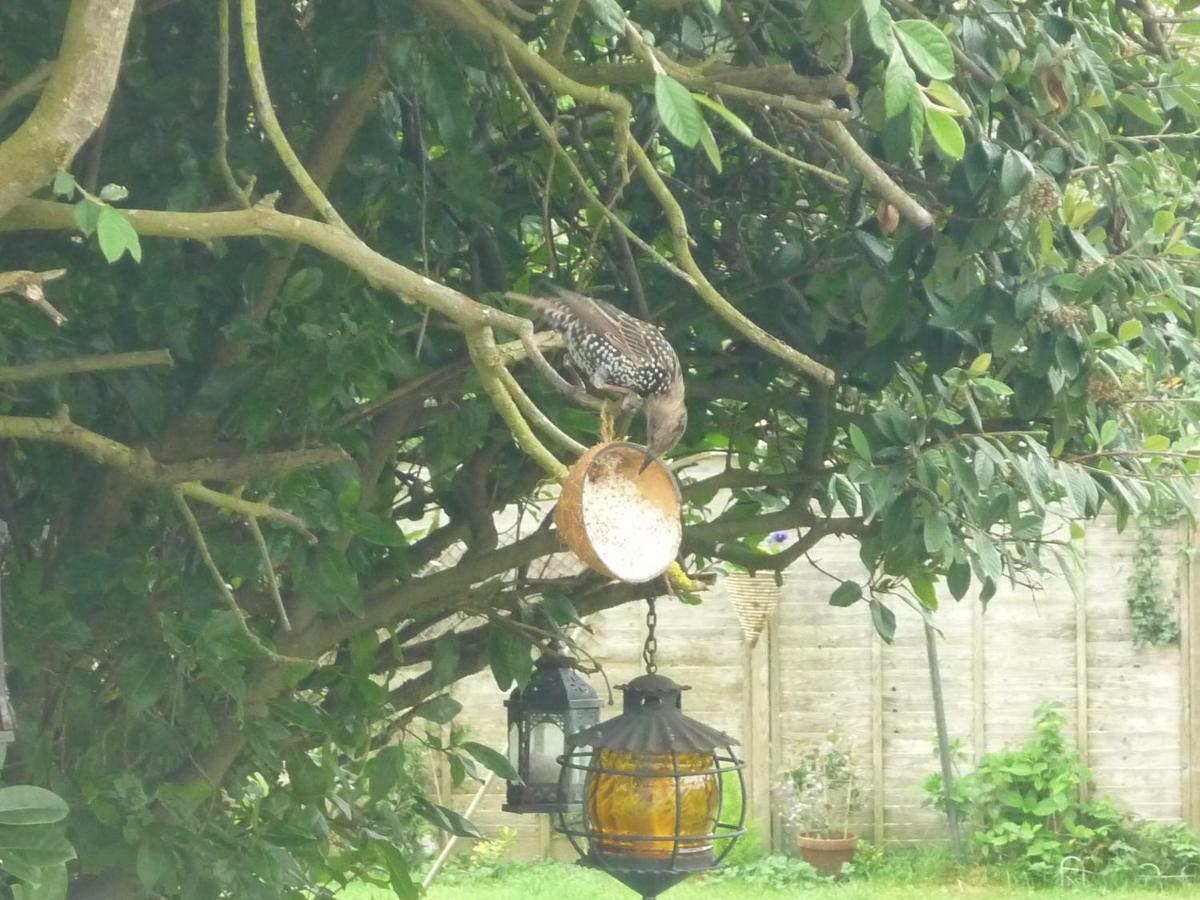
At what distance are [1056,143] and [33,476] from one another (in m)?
1.66

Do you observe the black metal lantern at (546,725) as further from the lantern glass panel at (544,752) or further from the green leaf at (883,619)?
the green leaf at (883,619)

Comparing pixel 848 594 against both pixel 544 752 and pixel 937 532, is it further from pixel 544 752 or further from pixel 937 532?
pixel 544 752

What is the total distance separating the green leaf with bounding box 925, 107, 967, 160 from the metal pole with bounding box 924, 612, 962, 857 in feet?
16.3

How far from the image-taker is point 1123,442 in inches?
90.7

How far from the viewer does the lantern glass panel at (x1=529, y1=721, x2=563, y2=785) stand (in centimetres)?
318

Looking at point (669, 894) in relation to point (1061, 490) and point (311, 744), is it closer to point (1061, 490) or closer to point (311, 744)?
point (311, 744)

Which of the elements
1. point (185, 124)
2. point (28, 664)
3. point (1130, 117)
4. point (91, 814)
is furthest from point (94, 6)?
point (1130, 117)

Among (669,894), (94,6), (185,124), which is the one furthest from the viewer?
(669,894)

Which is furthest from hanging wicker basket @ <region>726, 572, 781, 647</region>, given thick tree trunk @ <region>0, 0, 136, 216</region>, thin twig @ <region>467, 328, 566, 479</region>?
thick tree trunk @ <region>0, 0, 136, 216</region>

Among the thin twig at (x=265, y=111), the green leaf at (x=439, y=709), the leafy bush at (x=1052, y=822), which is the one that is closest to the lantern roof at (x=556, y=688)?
the green leaf at (x=439, y=709)

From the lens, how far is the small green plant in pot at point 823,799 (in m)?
6.91

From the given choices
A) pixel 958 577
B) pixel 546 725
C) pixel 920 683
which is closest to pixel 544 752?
pixel 546 725

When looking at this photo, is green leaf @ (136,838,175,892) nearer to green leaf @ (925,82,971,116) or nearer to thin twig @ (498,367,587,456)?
thin twig @ (498,367,587,456)

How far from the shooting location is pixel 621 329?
187 centimetres
